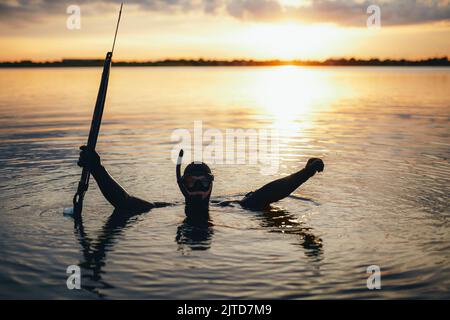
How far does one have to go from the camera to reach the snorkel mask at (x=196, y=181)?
10773 mm

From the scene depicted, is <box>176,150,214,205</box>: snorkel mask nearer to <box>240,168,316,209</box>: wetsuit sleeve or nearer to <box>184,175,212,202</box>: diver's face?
<box>184,175,212,202</box>: diver's face

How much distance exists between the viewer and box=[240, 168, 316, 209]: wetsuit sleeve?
35.7ft

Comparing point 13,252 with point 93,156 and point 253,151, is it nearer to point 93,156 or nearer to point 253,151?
point 93,156

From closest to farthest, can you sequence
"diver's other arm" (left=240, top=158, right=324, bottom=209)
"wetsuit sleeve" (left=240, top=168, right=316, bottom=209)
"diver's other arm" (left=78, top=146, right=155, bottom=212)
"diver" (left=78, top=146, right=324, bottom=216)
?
"diver's other arm" (left=78, top=146, right=155, bottom=212), "diver" (left=78, top=146, right=324, bottom=216), "diver's other arm" (left=240, top=158, right=324, bottom=209), "wetsuit sleeve" (left=240, top=168, right=316, bottom=209)

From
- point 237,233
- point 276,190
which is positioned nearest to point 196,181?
point 237,233

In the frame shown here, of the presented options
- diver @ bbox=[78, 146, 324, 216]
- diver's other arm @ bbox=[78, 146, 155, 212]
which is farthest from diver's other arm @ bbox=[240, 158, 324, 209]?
diver's other arm @ bbox=[78, 146, 155, 212]

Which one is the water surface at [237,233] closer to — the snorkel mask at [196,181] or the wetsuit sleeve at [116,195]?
the wetsuit sleeve at [116,195]

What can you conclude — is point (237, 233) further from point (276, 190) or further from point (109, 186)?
point (109, 186)

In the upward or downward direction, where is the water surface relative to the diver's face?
downward

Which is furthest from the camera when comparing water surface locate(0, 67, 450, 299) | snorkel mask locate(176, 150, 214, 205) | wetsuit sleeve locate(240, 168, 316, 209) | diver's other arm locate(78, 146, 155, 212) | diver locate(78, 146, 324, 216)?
wetsuit sleeve locate(240, 168, 316, 209)

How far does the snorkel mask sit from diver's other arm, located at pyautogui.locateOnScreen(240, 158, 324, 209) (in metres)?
1.43

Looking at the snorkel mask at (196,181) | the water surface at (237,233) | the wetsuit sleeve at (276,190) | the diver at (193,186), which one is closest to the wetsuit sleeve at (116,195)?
the diver at (193,186)

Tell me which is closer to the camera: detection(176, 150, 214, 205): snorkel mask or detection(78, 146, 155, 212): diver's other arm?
detection(78, 146, 155, 212): diver's other arm
